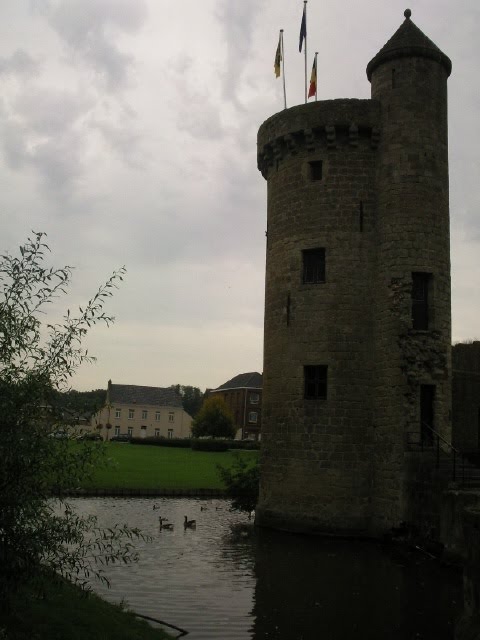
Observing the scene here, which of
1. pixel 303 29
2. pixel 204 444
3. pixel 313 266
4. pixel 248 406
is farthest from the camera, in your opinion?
pixel 248 406

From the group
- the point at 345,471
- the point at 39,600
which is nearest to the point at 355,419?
the point at 345,471

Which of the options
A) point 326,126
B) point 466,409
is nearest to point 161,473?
point 466,409

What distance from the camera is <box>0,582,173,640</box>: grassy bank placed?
810 centimetres

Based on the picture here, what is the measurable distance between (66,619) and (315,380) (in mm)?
11860

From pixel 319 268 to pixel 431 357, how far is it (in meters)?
4.23

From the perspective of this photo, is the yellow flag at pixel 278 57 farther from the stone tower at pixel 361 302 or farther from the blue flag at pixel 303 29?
the stone tower at pixel 361 302

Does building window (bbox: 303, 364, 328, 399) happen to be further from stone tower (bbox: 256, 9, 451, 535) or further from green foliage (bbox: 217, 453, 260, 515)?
green foliage (bbox: 217, 453, 260, 515)

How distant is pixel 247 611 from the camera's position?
11.5m

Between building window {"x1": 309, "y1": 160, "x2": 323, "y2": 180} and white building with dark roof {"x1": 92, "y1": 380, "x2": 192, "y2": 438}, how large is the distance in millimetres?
83330

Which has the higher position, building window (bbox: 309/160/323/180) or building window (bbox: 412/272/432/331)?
building window (bbox: 309/160/323/180)

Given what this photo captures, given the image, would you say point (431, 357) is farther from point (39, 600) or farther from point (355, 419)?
point (39, 600)

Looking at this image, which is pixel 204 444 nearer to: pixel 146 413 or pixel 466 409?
pixel 466 409

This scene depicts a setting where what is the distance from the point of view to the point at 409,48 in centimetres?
1977

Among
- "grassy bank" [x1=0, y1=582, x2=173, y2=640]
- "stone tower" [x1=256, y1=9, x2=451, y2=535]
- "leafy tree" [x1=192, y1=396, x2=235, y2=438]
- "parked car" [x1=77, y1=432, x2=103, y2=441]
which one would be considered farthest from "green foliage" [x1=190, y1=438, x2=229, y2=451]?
"parked car" [x1=77, y1=432, x2=103, y2=441]
